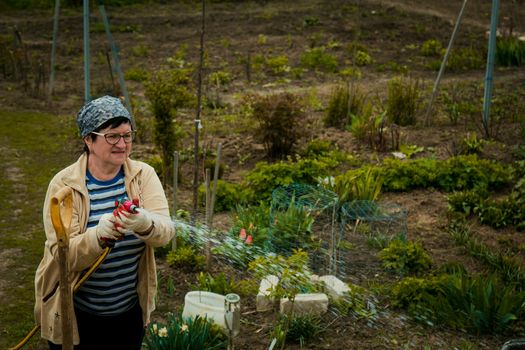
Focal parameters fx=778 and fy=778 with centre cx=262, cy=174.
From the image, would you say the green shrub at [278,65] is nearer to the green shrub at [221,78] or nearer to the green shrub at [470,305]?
the green shrub at [221,78]

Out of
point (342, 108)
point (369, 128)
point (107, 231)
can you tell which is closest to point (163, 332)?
point (107, 231)

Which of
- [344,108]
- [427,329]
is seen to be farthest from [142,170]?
[344,108]

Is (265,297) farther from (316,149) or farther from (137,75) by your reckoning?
(137,75)

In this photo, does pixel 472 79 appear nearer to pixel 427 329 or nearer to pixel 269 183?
pixel 269 183

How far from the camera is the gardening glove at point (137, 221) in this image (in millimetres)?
3000

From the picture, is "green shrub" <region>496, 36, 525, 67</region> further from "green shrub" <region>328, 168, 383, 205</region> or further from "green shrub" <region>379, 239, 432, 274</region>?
"green shrub" <region>379, 239, 432, 274</region>

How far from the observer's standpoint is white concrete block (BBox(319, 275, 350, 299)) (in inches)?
206

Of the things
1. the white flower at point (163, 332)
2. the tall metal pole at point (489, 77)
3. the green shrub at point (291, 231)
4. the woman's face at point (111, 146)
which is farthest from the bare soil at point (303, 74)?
the woman's face at point (111, 146)

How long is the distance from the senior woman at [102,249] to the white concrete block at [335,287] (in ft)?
6.43

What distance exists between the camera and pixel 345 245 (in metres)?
6.14

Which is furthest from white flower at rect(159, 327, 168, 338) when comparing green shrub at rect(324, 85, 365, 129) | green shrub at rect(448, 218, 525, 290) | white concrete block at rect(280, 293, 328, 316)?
green shrub at rect(324, 85, 365, 129)

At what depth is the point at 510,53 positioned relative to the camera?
12.1m

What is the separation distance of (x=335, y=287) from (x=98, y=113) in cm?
250

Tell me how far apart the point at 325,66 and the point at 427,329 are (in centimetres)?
765
